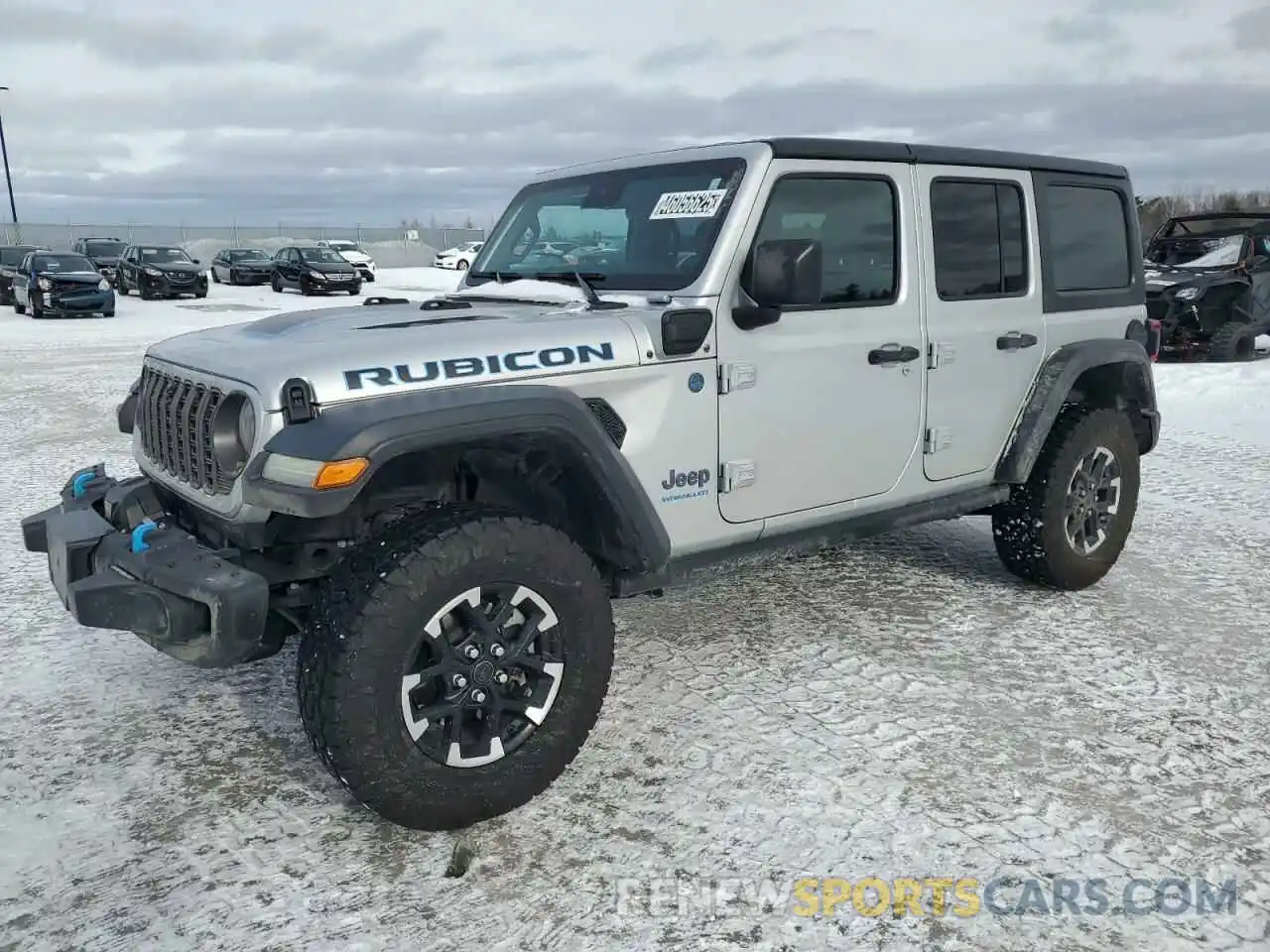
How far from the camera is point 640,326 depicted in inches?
124

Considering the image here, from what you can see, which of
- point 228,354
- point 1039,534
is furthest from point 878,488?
point 228,354

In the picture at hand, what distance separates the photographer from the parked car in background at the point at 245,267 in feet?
98.8

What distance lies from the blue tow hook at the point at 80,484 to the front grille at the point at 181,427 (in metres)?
0.32

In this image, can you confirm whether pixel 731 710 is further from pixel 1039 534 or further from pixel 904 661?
pixel 1039 534

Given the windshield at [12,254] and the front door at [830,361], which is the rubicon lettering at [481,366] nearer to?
the front door at [830,361]

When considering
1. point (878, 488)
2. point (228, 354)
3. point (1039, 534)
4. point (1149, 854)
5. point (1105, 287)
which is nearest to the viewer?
point (1149, 854)

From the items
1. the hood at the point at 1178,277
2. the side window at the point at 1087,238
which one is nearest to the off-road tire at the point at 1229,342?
the hood at the point at 1178,277

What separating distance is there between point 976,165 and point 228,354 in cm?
298

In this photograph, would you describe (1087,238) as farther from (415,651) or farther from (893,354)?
(415,651)

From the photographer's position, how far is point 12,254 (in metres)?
25.4

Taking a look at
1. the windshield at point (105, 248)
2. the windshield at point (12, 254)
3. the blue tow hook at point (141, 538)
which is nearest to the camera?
the blue tow hook at point (141, 538)

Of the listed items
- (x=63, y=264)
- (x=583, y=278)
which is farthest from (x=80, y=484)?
(x=63, y=264)

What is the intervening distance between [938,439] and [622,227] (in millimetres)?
1516

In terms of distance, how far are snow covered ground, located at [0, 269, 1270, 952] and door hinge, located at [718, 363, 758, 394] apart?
114cm
